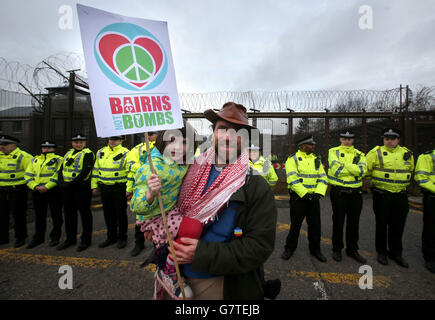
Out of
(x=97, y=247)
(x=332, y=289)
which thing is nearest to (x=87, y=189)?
(x=97, y=247)

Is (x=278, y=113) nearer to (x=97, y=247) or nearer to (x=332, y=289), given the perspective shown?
(x=332, y=289)

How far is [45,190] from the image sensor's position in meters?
3.82

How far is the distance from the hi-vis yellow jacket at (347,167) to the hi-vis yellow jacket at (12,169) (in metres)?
6.25

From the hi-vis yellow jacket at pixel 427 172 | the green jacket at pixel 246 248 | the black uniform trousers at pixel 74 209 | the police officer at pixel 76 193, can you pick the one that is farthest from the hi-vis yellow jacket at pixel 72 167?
the hi-vis yellow jacket at pixel 427 172

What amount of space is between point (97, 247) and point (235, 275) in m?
3.63

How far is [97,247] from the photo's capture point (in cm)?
378

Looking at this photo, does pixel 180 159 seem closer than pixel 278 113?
Yes

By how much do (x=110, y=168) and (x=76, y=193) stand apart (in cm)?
83

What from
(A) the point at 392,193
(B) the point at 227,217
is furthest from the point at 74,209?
(A) the point at 392,193

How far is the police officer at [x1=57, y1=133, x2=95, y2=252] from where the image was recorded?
12.2 ft

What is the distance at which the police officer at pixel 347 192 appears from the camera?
132 inches

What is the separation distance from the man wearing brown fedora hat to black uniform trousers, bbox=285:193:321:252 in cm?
245

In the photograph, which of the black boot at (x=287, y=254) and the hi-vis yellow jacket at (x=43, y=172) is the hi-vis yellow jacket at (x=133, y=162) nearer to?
the hi-vis yellow jacket at (x=43, y=172)
